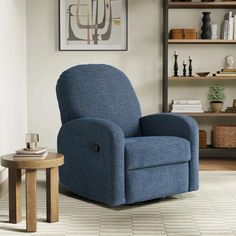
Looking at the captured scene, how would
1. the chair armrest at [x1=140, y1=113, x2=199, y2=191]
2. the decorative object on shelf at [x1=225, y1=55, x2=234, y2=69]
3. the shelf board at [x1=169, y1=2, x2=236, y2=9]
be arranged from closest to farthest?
1. the chair armrest at [x1=140, y1=113, x2=199, y2=191]
2. the shelf board at [x1=169, y1=2, x2=236, y2=9]
3. the decorative object on shelf at [x1=225, y1=55, x2=234, y2=69]

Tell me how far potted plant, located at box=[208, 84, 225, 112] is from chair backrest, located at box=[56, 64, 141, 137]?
1673 mm

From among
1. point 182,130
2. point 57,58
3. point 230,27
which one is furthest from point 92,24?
point 182,130

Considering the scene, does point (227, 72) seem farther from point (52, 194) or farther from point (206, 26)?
point (52, 194)

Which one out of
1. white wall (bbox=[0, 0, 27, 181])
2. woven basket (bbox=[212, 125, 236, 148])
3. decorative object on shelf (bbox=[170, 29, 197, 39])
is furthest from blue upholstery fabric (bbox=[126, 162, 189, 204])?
decorative object on shelf (bbox=[170, 29, 197, 39])

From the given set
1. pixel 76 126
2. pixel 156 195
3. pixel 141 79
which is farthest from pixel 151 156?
pixel 141 79

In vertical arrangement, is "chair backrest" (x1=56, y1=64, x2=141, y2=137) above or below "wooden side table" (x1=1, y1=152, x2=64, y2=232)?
above

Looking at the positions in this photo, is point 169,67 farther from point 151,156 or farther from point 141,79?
point 151,156

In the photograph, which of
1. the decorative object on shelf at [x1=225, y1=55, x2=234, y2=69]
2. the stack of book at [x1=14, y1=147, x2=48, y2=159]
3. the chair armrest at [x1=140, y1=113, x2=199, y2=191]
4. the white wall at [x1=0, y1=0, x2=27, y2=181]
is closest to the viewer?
the stack of book at [x1=14, y1=147, x2=48, y2=159]

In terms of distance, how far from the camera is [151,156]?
349 cm

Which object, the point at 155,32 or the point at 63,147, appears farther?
the point at 155,32

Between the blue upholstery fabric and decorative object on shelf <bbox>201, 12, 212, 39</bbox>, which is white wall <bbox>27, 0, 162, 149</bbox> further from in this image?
the blue upholstery fabric

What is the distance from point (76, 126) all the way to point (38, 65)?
7.19ft

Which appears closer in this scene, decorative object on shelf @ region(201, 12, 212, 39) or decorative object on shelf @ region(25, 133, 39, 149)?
decorative object on shelf @ region(25, 133, 39, 149)

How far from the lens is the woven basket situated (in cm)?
564
